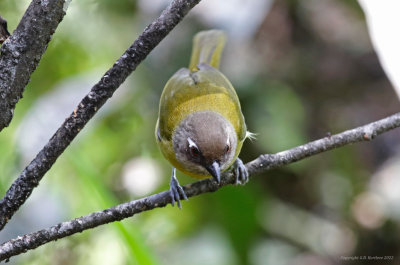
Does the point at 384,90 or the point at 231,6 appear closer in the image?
the point at 231,6

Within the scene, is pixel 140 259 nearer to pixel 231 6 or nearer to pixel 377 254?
pixel 231 6

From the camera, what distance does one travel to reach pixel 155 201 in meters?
1.80

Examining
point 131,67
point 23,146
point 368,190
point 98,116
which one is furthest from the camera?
point 368,190

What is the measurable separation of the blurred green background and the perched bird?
1.33 ft

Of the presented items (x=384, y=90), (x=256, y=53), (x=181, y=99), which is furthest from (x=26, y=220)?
(x=384, y=90)

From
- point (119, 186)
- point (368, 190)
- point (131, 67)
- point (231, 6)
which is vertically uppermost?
point (131, 67)

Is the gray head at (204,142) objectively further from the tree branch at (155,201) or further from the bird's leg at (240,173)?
→ the tree branch at (155,201)

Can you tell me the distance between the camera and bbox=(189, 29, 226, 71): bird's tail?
153 inches

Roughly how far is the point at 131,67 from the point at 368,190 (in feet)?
11.8

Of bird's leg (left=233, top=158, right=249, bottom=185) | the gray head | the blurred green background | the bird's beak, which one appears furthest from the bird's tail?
the bird's beak

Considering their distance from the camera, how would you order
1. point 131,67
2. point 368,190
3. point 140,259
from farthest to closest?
point 368,190 → point 140,259 → point 131,67

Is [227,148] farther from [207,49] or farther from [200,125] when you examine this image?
[207,49]

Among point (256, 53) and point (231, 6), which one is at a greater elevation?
point (231, 6)

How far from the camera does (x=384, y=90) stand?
5641mm
